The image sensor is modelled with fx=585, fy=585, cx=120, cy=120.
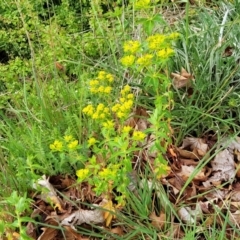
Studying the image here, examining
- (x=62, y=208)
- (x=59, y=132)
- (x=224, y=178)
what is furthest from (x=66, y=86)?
(x=224, y=178)

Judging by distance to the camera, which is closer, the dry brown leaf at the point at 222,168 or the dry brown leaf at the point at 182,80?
the dry brown leaf at the point at 222,168

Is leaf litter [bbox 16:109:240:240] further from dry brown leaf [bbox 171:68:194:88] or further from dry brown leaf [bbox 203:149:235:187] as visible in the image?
dry brown leaf [bbox 171:68:194:88]

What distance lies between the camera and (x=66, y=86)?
11.1 feet

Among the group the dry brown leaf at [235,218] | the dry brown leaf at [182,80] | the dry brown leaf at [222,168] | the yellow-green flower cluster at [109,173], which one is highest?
the yellow-green flower cluster at [109,173]

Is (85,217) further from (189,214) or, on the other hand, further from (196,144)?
(196,144)

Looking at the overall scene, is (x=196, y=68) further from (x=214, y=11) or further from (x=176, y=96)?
(x=214, y=11)

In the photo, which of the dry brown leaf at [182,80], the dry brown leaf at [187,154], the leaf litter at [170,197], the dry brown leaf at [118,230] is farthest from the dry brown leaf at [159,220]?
the dry brown leaf at [182,80]

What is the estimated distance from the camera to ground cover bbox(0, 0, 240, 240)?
251 centimetres

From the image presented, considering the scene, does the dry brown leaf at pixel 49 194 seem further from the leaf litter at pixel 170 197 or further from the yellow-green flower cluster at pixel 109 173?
the yellow-green flower cluster at pixel 109 173

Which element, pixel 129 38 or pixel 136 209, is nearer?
pixel 136 209

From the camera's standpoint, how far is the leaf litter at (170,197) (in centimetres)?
260

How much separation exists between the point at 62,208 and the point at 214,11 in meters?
1.75

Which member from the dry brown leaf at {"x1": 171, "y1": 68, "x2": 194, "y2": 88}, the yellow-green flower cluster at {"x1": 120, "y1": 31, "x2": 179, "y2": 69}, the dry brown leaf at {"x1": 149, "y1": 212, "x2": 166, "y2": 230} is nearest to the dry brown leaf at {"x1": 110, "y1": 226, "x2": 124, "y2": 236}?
the dry brown leaf at {"x1": 149, "y1": 212, "x2": 166, "y2": 230}

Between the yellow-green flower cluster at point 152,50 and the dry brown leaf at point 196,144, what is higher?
the yellow-green flower cluster at point 152,50
